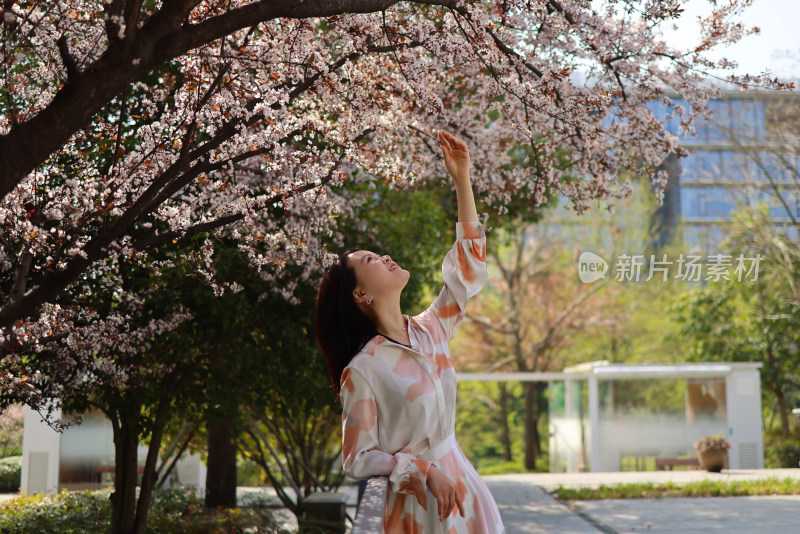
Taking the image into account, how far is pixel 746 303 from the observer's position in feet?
72.5

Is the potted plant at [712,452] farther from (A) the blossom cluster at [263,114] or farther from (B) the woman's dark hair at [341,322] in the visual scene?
(B) the woman's dark hair at [341,322]

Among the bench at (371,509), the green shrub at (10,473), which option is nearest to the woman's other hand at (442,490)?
the bench at (371,509)

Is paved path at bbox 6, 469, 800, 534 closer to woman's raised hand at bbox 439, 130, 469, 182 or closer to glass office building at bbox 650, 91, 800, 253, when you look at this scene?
woman's raised hand at bbox 439, 130, 469, 182

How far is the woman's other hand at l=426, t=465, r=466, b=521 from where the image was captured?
2043 millimetres

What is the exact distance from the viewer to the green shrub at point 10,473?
9272 mm

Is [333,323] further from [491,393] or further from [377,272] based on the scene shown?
[491,393]

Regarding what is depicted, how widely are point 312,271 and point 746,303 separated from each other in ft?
59.7

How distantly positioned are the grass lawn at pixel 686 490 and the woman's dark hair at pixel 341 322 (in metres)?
9.96

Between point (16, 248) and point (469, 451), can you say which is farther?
point (469, 451)

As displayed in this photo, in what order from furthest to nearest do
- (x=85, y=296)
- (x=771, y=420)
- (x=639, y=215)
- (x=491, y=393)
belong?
(x=491, y=393)
(x=639, y=215)
(x=771, y=420)
(x=85, y=296)

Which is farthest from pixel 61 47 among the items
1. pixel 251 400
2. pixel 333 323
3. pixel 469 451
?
pixel 469 451

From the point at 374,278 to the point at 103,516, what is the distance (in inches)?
267

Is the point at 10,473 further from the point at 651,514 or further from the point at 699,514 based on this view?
the point at 699,514

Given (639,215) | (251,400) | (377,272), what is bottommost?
(251,400)
